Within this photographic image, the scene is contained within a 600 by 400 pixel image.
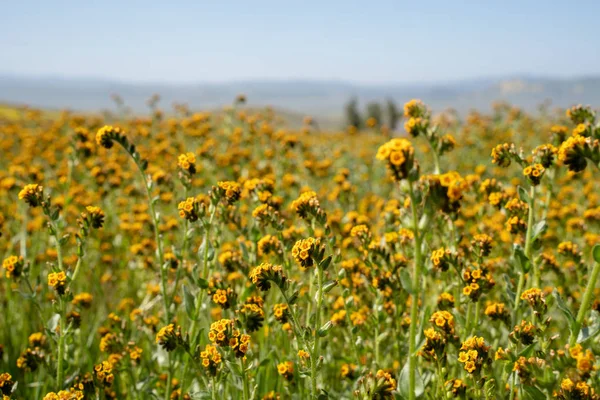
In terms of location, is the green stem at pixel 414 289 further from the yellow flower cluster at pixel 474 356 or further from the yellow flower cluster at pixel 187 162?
the yellow flower cluster at pixel 187 162

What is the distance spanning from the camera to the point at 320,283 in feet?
8.16

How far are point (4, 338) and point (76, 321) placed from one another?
1.44 meters

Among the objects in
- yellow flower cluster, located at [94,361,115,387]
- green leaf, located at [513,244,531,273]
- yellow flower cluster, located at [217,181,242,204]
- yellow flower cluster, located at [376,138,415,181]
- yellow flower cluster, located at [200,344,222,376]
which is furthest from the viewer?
yellow flower cluster, located at [217,181,242,204]

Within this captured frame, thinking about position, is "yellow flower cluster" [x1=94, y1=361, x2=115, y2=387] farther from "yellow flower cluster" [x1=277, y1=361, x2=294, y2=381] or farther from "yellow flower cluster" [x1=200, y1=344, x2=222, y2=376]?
"yellow flower cluster" [x1=277, y1=361, x2=294, y2=381]

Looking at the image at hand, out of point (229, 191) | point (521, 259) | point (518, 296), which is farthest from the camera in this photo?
point (229, 191)

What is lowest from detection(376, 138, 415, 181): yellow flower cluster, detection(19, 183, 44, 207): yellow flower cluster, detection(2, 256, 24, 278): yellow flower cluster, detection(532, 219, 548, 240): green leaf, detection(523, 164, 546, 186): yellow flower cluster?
detection(2, 256, 24, 278): yellow flower cluster

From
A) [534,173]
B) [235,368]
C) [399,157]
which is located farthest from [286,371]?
→ [534,173]

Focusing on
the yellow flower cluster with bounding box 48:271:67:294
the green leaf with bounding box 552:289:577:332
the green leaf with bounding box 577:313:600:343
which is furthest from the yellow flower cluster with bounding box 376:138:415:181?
the yellow flower cluster with bounding box 48:271:67:294

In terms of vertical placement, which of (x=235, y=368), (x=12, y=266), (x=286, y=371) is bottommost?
(x=286, y=371)

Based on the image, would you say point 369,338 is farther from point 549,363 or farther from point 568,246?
point 549,363

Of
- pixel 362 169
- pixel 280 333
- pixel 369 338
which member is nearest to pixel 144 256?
pixel 280 333

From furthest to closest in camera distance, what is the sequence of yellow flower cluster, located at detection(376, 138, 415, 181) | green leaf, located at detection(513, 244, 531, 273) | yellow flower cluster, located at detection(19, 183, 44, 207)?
yellow flower cluster, located at detection(19, 183, 44, 207), green leaf, located at detection(513, 244, 531, 273), yellow flower cluster, located at detection(376, 138, 415, 181)

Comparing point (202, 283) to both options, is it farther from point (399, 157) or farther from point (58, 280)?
point (399, 157)

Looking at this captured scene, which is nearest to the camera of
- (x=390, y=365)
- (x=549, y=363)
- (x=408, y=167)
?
(x=408, y=167)
